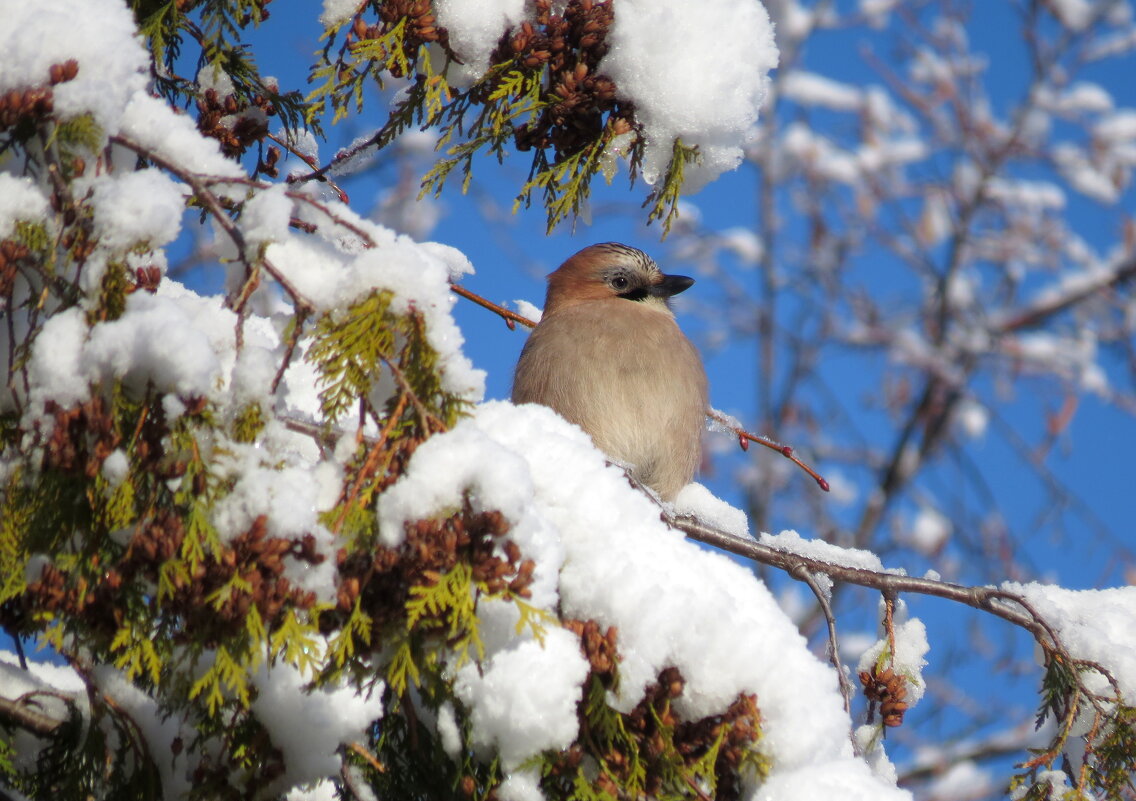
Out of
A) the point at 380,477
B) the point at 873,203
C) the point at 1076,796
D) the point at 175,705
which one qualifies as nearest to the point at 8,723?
the point at 175,705

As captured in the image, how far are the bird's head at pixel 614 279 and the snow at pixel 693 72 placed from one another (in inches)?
75.0

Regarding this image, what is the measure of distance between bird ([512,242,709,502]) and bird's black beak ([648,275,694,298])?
23cm

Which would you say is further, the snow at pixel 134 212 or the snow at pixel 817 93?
the snow at pixel 817 93

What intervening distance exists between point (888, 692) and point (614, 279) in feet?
7.72

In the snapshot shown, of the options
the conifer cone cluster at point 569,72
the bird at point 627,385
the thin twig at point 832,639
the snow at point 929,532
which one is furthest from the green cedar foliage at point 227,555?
the snow at point 929,532

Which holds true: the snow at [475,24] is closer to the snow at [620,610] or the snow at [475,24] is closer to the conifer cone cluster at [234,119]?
the conifer cone cluster at [234,119]

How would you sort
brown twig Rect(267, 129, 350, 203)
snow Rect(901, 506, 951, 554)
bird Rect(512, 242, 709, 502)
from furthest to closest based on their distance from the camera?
snow Rect(901, 506, 951, 554) → bird Rect(512, 242, 709, 502) → brown twig Rect(267, 129, 350, 203)

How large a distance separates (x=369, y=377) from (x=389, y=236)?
25cm

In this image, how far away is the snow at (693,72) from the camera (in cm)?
231

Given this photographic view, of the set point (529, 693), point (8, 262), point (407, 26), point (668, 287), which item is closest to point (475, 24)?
point (407, 26)

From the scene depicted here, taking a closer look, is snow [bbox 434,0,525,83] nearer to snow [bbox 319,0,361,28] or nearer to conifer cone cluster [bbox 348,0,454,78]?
conifer cone cluster [bbox 348,0,454,78]

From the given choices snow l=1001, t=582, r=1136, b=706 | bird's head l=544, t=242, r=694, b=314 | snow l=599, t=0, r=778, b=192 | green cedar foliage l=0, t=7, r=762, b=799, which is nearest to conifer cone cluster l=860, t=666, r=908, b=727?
snow l=1001, t=582, r=1136, b=706

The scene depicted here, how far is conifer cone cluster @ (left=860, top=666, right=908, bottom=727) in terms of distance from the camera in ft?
Result: 7.79

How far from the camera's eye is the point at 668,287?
14.3 feet
